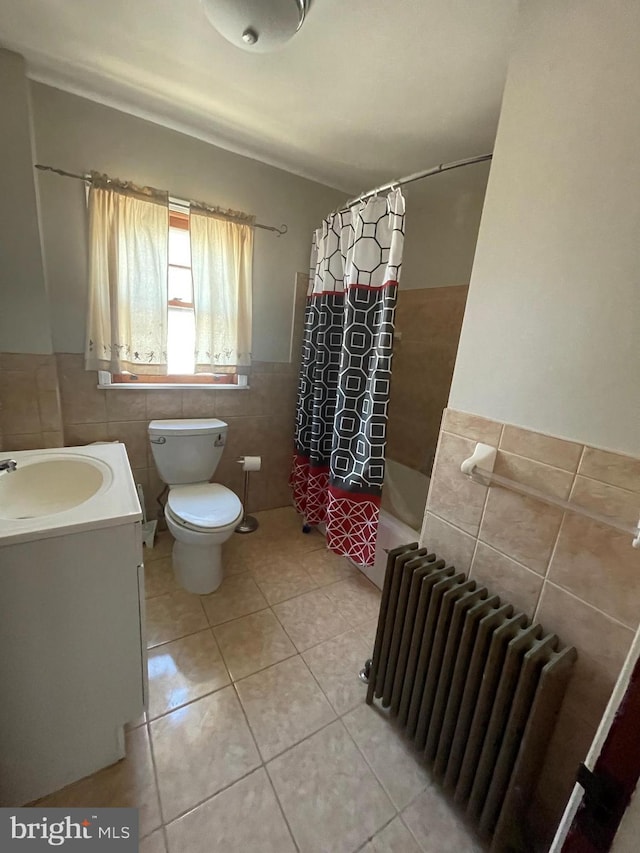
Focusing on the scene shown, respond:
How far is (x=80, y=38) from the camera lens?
118cm

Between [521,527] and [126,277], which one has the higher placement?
[126,277]

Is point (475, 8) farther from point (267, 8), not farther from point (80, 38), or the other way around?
point (80, 38)

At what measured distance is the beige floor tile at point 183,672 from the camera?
1.21 m

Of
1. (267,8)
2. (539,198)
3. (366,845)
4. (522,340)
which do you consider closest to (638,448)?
(522,340)

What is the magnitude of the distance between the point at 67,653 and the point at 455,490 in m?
1.22

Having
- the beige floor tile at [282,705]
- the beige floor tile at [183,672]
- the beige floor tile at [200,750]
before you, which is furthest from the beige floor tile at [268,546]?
the beige floor tile at [200,750]

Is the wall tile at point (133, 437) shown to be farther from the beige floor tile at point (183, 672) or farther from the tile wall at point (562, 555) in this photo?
the tile wall at point (562, 555)

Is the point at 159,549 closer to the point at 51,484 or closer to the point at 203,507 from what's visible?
the point at 203,507

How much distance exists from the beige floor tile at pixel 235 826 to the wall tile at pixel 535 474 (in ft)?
Answer: 3.81

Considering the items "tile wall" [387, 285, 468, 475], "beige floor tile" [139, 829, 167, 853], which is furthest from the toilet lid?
"tile wall" [387, 285, 468, 475]

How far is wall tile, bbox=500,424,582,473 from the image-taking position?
0.82 meters

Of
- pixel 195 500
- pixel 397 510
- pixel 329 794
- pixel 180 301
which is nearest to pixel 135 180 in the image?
pixel 180 301

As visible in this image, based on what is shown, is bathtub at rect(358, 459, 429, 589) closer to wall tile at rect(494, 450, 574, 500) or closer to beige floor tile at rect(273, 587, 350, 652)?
beige floor tile at rect(273, 587, 350, 652)

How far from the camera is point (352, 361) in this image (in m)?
1.67
